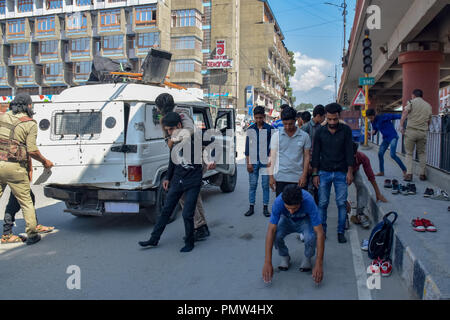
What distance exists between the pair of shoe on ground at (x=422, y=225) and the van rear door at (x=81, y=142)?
13.0ft

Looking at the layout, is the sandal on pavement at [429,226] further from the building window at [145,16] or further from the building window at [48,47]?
the building window at [48,47]

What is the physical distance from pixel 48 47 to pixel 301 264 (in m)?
55.8

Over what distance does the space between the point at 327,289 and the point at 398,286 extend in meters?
0.74

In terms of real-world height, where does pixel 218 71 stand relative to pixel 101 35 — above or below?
below

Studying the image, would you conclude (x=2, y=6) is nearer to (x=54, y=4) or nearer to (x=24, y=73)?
(x=54, y=4)

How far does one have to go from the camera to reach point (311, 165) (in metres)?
5.34

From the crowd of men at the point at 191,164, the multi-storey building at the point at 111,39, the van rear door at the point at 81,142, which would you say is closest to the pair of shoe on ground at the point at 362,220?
the crowd of men at the point at 191,164

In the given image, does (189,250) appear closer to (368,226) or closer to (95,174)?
(95,174)

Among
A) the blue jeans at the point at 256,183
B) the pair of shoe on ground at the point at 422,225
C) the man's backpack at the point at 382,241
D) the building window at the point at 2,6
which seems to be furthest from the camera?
the building window at the point at 2,6

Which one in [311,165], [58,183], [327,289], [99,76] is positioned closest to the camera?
[327,289]

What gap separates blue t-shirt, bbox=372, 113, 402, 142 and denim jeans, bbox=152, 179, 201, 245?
18.7ft

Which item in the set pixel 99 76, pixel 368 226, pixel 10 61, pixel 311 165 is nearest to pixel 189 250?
pixel 311 165

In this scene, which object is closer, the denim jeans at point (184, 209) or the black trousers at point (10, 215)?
the denim jeans at point (184, 209)

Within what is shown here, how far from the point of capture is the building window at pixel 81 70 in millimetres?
49906
